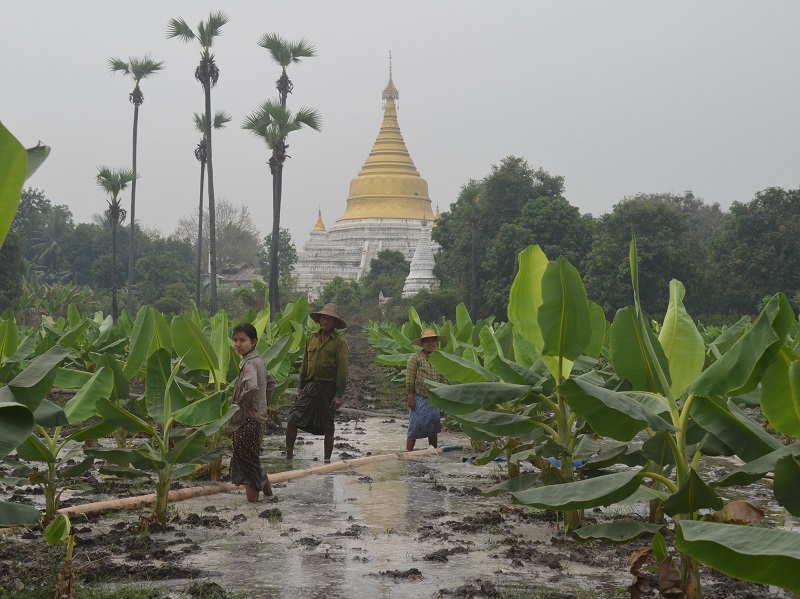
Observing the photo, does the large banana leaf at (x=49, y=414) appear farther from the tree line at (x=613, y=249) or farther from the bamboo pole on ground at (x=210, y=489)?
the tree line at (x=613, y=249)

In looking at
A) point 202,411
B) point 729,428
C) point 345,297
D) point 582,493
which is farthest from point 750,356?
point 345,297

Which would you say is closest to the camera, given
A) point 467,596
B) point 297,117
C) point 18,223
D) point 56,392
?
point 467,596

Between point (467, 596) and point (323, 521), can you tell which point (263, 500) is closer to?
point (323, 521)

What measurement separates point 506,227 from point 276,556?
36.8 m

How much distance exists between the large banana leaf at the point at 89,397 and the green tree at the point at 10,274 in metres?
26.8

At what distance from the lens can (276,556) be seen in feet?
17.5

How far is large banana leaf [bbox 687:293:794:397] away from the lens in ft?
11.4

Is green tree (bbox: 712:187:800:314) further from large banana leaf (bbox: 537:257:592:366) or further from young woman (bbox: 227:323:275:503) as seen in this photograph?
large banana leaf (bbox: 537:257:592:366)

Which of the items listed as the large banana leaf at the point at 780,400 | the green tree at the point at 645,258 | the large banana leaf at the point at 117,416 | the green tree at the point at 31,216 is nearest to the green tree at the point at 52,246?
the green tree at the point at 31,216

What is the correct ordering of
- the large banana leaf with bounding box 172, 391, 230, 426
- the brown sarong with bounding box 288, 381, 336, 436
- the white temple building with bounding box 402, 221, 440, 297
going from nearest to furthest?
1. the large banana leaf with bounding box 172, 391, 230, 426
2. the brown sarong with bounding box 288, 381, 336, 436
3. the white temple building with bounding box 402, 221, 440, 297

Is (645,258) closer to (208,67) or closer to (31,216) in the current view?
(208,67)

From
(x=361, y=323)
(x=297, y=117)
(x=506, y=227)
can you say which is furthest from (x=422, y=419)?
(x=361, y=323)

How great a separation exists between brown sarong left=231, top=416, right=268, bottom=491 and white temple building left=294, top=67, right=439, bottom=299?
203 feet

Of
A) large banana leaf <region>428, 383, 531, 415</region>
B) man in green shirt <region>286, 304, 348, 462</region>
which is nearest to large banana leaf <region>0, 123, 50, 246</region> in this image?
large banana leaf <region>428, 383, 531, 415</region>
